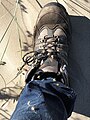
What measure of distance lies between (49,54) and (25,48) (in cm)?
18

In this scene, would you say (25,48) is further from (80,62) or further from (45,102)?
(45,102)

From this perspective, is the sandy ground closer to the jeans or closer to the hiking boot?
the hiking boot

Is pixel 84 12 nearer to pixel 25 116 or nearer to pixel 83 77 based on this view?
pixel 83 77

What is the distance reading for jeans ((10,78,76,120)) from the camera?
1260mm

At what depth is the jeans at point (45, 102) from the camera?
49.6 inches

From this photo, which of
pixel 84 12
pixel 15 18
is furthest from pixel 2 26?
pixel 84 12

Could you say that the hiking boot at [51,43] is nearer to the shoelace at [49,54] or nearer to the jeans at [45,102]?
the shoelace at [49,54]

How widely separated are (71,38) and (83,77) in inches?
7.7

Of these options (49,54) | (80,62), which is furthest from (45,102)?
(80,62)

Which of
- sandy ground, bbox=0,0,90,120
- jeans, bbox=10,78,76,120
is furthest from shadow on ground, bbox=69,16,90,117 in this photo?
jeans, bbox=10,78,76,120

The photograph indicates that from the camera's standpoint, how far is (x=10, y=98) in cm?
172

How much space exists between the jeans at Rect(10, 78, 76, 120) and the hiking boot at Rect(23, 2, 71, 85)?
0.15 m

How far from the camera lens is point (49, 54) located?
5.52 feet

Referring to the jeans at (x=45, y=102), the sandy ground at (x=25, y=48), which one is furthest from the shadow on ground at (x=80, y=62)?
the jeans at (x=45, y=102)
